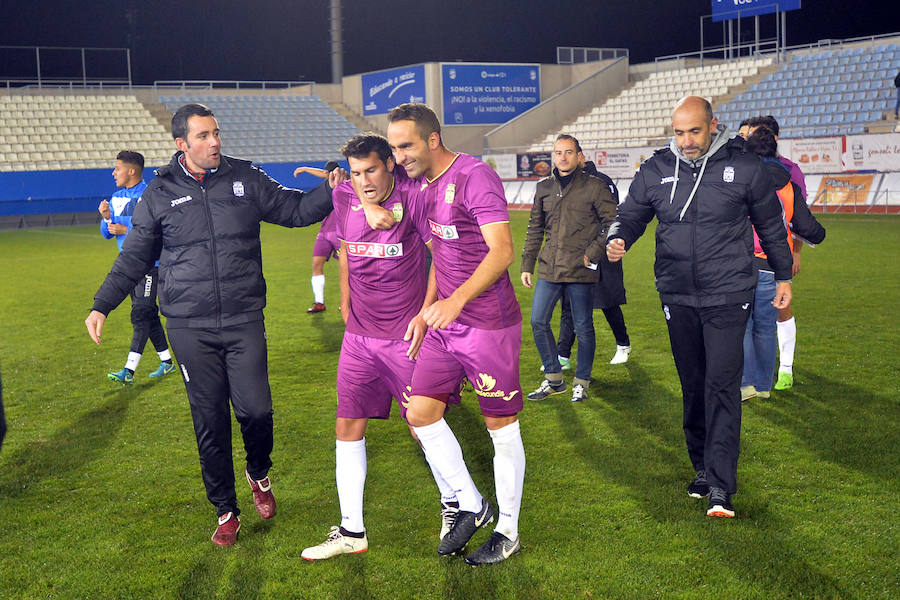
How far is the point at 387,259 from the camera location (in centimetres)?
426

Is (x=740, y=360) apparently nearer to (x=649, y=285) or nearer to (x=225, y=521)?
(x=225, y=521)

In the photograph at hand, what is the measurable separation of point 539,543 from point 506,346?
3.51ft

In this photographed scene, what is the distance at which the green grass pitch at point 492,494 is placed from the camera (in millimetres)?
4008

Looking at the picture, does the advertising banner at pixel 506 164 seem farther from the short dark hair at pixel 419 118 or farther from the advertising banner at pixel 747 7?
the short dark hair at pixel 419 118

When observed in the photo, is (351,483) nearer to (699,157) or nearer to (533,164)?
(699,157)

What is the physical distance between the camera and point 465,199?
12.8 ft

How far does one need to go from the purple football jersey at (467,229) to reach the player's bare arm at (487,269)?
7 cm

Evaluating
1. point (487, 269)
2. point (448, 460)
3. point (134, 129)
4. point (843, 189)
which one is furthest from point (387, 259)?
point (134, 129)

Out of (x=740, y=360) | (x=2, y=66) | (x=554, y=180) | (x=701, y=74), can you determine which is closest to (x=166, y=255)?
(x=740, y=360)

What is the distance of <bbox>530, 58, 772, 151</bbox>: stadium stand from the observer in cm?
3603

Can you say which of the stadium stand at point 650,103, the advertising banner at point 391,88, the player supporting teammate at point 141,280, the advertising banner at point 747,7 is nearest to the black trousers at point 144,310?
the player supporting teammate at point 141,280

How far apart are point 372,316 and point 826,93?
1252 inches

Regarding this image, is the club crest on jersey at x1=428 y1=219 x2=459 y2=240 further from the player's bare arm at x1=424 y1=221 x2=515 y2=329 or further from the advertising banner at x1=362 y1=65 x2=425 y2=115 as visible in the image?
the advertising banner at x1=362 y1=65 x2=425 y2=115

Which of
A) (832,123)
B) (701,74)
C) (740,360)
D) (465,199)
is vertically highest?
(701,74)
